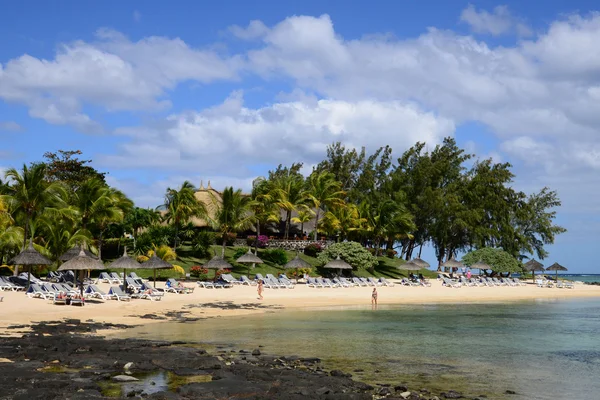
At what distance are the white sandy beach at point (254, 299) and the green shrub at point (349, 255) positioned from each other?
3.28 m

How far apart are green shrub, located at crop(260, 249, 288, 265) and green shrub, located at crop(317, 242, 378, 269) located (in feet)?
8.49

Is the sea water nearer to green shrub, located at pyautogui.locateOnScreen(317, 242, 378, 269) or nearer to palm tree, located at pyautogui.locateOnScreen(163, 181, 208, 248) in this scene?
green shrub, located at pyautogui.locateOnScreen(317, 242, 378, 269)

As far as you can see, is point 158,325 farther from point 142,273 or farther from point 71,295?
point 142,273

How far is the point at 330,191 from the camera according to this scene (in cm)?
5231

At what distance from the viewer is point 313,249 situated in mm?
46750

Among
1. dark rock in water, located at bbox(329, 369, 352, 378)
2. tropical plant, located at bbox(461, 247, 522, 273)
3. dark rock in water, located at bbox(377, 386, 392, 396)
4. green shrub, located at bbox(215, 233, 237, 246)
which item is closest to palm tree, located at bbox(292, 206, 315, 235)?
green shrub, located at bbox(215, 233, 237, 246)

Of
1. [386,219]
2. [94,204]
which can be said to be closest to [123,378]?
[94,204]

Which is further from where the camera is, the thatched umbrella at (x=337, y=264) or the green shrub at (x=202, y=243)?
the green shrub at (x=202, y=243)

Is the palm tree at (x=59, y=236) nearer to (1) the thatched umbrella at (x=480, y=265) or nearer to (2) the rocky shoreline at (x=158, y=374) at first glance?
(2) the rocky shoreline at (x=158, y=374)

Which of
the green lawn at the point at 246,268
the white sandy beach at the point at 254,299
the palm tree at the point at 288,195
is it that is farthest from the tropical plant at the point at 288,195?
the white sandy beach at the point at 254,299

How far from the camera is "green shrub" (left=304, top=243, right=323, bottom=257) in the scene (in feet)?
153

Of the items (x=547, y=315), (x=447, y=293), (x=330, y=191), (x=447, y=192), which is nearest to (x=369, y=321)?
(x=547, y=315)

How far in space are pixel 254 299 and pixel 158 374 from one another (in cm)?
1755

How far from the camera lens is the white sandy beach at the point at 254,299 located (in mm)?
21125
